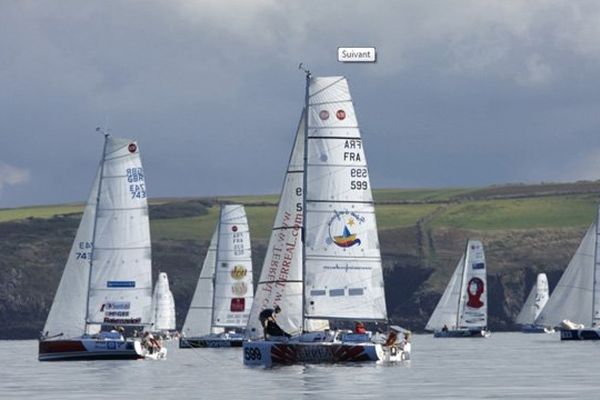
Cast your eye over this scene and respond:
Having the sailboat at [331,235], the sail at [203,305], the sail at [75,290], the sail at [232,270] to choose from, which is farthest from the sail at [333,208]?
the sail at [203,305]

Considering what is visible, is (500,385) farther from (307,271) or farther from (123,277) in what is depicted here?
(123,277)

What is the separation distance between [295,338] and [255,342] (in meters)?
1.65

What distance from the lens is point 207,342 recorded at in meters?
115

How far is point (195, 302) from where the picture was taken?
12050cm

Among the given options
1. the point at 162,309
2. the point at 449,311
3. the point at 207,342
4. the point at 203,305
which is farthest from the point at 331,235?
the point at 449,311

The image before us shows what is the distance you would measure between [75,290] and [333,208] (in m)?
19.4

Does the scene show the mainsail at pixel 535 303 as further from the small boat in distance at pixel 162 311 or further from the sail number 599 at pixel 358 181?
the sail number 599 at pixel 358 181

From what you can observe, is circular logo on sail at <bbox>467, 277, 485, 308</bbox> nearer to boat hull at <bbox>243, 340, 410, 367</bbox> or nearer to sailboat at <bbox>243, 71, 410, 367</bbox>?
sailboat at <bbox>243, 71, 410, 367</bbox>

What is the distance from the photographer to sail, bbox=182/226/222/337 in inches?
4658

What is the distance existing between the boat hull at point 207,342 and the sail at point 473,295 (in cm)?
4831

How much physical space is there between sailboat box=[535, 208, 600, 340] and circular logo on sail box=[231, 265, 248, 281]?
21868 mm

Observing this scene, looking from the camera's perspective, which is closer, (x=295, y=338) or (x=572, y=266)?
(x=295, y=338)

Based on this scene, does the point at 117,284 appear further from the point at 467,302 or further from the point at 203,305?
the point at 467,302

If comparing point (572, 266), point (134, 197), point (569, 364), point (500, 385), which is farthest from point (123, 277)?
point (572, 266)
